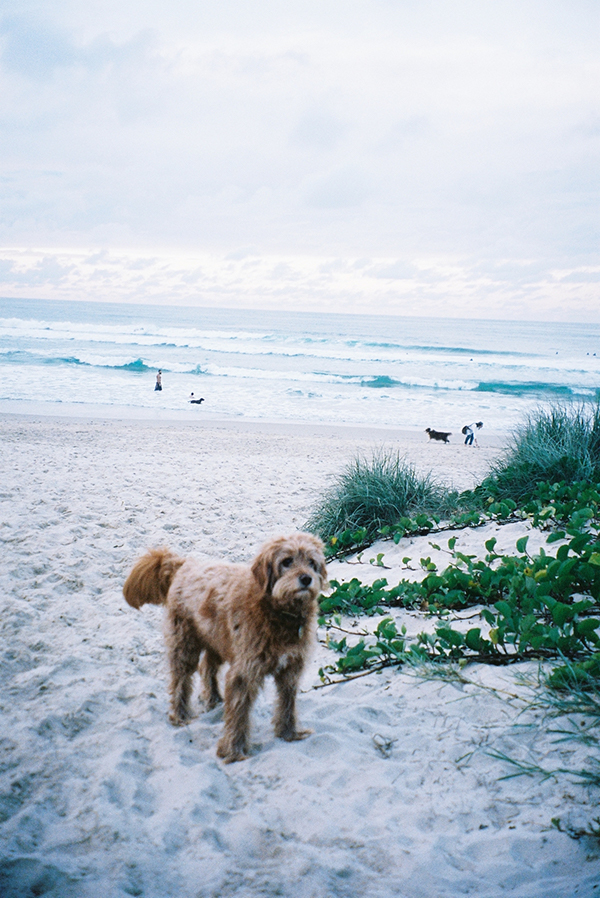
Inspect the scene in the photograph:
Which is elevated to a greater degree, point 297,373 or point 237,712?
point 297,373

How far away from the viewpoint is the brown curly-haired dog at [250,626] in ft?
9.04

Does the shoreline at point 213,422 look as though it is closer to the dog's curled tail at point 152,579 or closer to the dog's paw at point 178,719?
the dog's curled tail at point 152,579

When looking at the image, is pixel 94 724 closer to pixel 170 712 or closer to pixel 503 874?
pixel 170 712

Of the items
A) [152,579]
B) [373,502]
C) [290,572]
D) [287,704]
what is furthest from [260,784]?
[373,502]

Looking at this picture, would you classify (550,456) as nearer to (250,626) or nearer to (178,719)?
(250,626)

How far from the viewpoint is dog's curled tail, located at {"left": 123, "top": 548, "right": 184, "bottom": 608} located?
3422 mm

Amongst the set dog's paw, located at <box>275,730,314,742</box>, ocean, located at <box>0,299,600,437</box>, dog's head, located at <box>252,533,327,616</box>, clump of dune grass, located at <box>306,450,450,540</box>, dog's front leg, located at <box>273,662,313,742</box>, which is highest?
ocean, located at <box>0,299,600,437</box>

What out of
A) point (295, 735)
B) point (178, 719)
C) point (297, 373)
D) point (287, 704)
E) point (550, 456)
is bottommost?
point (178, 719)

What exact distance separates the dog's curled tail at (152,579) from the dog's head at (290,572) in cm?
84

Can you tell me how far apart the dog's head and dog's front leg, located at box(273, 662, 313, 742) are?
1.29ft

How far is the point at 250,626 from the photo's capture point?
280 cm

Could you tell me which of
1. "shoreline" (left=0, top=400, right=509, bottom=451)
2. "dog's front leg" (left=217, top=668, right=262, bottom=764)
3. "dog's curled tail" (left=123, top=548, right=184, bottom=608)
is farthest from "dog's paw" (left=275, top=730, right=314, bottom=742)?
"shoreline" (left=0, top=400, right=509, bottom=451)

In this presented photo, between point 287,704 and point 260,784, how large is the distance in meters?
0.43

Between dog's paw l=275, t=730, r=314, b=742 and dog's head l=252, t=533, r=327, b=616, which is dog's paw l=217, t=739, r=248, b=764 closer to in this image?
dog's paw l=275, t=730, r=314, b=742
